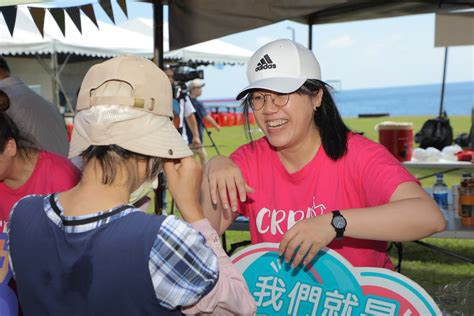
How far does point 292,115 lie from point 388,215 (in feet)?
1.40

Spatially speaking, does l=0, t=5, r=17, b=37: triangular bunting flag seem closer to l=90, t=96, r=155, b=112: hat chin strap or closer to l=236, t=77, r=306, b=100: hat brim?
l=236, t=77, r=306, b=100: hat brim

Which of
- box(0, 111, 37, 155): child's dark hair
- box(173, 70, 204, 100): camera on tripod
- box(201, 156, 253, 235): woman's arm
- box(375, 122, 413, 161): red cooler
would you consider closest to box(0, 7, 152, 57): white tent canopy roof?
box(173, 70, 204, 100): camera on tripod

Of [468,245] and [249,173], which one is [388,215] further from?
[468,245]

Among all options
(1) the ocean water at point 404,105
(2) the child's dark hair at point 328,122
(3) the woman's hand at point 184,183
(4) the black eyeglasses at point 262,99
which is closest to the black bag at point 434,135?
(1) the ocean water at point 404,105

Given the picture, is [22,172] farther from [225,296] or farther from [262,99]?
[225,296]

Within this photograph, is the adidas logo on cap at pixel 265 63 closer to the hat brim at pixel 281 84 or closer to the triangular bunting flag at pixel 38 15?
the hat brim at pixel 281 84

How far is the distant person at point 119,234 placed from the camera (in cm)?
101

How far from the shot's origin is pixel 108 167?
3.69 feet

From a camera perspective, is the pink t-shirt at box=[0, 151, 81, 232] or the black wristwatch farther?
the pink t-shirt at box=[0, 151, 81, 232]

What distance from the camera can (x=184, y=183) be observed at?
4.06ft

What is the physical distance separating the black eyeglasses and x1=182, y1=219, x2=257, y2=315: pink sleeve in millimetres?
660

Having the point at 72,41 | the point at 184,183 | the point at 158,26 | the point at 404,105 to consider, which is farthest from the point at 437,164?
the point at 404,105

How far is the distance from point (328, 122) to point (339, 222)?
1.47ft

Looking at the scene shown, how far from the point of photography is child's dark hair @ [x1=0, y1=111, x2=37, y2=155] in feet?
6.08
